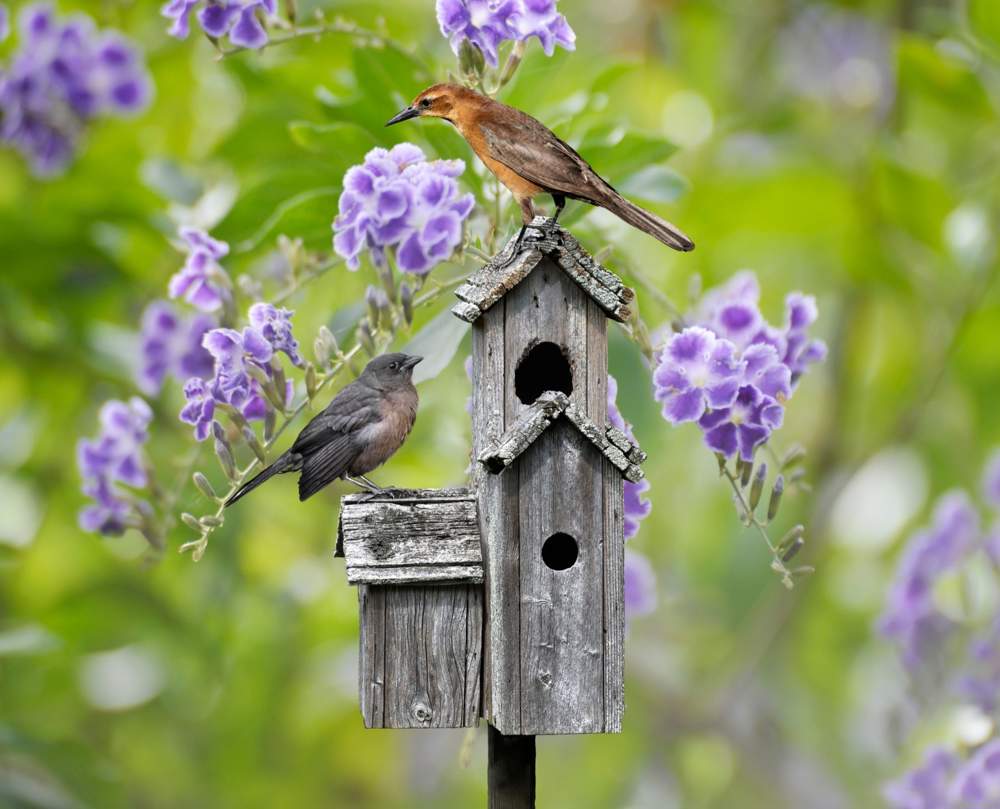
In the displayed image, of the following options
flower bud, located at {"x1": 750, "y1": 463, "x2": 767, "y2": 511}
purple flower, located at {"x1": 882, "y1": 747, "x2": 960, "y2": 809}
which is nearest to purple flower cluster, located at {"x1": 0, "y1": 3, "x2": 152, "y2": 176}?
flower bud, located at {"x1": 750, "y1": 463, "x2": 767, "y2": 511}

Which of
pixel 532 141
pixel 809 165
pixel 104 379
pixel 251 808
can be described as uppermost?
pixel 809 165

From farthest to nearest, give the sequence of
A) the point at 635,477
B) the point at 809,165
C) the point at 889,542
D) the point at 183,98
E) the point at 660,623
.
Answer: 1. the point at 660,623
2. the point at 889,542
3. the point at 183,98
4. the point at 809,165
5. the point at 635,477

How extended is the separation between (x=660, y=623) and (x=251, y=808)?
1.34m

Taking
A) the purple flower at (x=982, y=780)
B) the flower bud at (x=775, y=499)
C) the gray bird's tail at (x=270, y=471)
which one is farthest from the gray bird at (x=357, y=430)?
the purple flower at (x=982, y=780)

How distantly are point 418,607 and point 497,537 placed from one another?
14cm

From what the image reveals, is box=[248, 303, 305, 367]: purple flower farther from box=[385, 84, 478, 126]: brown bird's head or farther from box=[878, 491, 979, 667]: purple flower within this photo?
box=[878, 491, 979, 667]: purple flower

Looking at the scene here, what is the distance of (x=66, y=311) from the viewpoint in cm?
306

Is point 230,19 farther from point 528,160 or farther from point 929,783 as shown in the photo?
point 929,783

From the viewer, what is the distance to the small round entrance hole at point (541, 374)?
1.74m

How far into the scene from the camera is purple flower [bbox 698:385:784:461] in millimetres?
1734

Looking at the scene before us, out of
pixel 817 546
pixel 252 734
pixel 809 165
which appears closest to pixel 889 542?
pixel 817 546

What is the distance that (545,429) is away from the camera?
1622mm

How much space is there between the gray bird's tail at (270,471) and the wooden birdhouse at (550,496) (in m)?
0.24

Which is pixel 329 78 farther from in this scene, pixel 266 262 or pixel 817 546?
pixel 817 546
